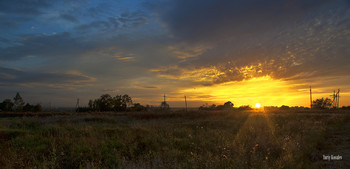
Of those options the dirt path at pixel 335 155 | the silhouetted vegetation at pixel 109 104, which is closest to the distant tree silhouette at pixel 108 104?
the silhouetted vegetation at pixel 109 104

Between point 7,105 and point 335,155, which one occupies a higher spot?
point 335,155

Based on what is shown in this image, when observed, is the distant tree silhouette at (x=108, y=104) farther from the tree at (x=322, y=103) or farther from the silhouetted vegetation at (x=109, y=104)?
the tree at (x=322, y=103)

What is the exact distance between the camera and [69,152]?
7.50 metres

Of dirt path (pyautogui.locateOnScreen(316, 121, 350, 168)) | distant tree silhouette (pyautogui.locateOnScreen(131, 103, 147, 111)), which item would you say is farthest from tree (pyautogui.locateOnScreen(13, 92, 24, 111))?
dirt path (pyautogui.locateOnScreen(316, 121, 350, 168))

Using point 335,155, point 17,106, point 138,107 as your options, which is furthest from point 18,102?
point 335,155

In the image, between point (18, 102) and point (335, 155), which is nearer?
point (335, 155)

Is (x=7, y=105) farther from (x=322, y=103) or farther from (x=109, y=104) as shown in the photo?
(x=322, y=103)

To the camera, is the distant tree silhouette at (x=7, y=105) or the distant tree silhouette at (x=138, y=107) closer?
the distant tree silhouette at (x=7, y=105)

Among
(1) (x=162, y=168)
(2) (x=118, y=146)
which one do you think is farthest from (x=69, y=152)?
(1) (x=162, y=168)

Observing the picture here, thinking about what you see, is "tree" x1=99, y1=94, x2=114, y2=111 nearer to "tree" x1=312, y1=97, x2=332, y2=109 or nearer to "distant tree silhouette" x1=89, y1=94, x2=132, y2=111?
"distant tree silhouette" x1=89, y1=94, x2=132, y2=111

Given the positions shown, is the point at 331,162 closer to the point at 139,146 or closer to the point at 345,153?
the point at 345,153

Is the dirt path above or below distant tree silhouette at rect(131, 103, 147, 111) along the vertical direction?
above

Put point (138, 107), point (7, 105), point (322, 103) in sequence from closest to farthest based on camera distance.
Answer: point (7, 105) < point (138, 107) < point (322, 103)

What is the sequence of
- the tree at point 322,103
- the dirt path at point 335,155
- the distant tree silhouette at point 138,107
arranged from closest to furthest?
the dirt path at point 335,155
the distant tree silhouette at point 138,107
the tree at point 322,103
